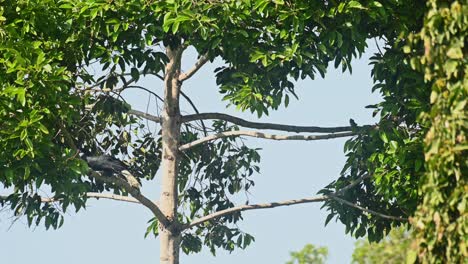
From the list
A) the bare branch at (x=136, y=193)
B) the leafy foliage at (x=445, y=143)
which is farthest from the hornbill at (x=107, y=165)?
the leafy foliage at (x=445, y=143)

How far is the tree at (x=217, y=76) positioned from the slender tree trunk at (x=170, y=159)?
6 cm

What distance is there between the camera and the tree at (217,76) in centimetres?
1956

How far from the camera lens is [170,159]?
24766 mm

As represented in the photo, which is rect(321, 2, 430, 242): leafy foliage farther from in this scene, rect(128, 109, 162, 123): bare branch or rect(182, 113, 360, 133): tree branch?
rect(128, 109, 162, 123): bare branch

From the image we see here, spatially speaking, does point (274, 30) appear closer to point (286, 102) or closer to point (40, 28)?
point (286, 102)

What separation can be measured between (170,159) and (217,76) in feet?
8.53

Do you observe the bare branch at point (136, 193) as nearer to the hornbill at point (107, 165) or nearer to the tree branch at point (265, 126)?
the hornbill at point (107, 165)

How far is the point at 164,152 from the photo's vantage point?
81.4ft

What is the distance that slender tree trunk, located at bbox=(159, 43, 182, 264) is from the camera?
24.5 m

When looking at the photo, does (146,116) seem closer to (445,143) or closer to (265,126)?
(265,126)

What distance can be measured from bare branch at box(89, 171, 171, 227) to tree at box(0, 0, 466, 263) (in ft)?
0.09

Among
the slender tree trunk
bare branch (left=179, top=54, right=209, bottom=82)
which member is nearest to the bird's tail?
the slender tree trunk

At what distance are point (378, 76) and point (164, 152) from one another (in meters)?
5.43

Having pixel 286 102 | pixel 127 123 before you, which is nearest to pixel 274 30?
pixel 286 102
